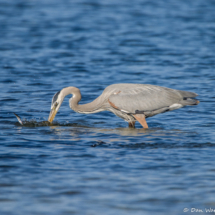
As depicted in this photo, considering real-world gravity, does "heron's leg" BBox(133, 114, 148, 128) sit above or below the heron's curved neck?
below

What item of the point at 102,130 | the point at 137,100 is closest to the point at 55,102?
the point at 102,130

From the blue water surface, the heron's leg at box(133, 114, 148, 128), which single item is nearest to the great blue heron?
the heron's leg at box(133, 114, 148, 128)

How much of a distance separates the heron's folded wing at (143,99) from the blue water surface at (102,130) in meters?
0.52

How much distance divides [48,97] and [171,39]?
11554 millimetres

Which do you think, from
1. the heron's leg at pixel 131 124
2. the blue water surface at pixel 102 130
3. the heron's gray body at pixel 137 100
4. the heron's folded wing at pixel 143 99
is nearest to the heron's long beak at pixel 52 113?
the blue water surface at pixel 102 130

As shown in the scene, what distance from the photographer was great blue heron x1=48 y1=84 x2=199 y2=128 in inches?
424

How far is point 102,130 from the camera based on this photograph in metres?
10.6

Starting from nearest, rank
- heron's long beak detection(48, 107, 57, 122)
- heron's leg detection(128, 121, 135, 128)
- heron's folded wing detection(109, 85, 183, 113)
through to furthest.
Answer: heron's folded wing detection(109, 85, 183, 113) → heron's long beak detection(48, 107, 57, 122) → heron's leg detection(128, 121, 135, 128)

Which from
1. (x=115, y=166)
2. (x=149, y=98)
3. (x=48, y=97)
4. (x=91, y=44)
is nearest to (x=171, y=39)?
(x=91, y=44)

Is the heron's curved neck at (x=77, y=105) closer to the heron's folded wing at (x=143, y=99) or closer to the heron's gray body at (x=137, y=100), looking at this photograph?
the heron's gray body at (x=137, y=100)

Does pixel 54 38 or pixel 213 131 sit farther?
pixel 54 38

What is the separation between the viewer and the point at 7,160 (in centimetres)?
830

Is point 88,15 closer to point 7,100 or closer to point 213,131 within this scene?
point 7,100

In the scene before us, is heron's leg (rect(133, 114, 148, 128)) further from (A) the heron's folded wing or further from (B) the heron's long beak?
(B) the heron's long beak
